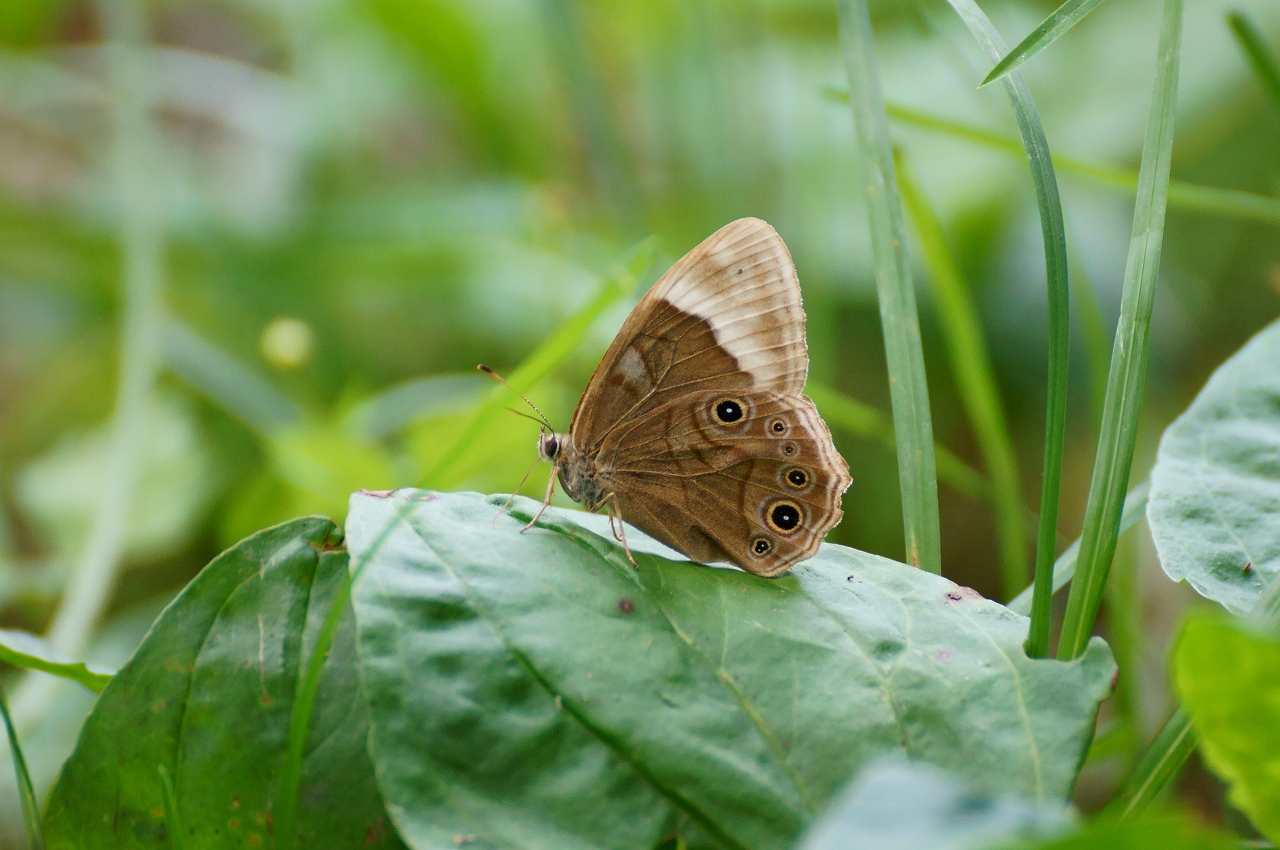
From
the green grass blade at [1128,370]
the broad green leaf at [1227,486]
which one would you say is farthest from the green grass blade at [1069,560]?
the green grass blade at [1128,370]

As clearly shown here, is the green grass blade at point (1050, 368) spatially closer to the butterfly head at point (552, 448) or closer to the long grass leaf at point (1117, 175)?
the long grass leaf at point (1117, 175)

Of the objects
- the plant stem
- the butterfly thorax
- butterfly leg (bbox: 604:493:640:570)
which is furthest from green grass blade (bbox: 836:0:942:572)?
the plant stem

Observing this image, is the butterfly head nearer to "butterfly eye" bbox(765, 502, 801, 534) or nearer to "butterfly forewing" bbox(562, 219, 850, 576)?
"butterfly forewing" bbox(562, 219, 850, 576)

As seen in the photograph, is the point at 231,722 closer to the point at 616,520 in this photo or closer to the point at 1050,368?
the point at 616,520

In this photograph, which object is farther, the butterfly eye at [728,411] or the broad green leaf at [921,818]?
the butterfly eye at [728,411]

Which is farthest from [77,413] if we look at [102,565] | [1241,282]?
[1241,282]

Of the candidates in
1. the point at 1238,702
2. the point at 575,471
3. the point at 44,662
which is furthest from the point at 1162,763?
the point at 44,662

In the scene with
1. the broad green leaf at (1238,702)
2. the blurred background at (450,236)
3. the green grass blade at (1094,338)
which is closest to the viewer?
the broad green leaf at (1238,702)

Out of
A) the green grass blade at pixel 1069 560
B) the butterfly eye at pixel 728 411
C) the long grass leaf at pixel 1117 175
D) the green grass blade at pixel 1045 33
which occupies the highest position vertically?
the green grass blade at pixel 1045 33
